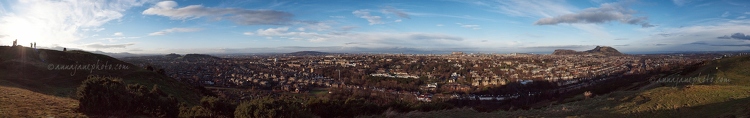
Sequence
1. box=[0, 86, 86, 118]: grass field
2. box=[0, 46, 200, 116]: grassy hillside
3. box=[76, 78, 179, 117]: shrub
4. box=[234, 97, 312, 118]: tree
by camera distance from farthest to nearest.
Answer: box=[0, 46, 200, 116]: grassy hillside < box=[234, 97, 312, 118]: tree < box=[76, 78, 179, 117]: shrub < box=[0, 86, 86, 118]: grass field

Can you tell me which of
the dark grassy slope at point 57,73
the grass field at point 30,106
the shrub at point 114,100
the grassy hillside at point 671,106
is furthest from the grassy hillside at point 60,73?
the grassy hillside at point 671,106

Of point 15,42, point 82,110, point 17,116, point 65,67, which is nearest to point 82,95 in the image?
point 82,110

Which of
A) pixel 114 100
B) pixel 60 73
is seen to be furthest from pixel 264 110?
pixel 60 73

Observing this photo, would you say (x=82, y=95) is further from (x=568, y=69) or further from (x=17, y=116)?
(x=568, y=69)

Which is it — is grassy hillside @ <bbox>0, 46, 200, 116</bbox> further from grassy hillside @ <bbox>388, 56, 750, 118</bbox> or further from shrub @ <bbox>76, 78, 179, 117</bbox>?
grassy hillside @ <bbox>388, 56, 750, 118</bbox>

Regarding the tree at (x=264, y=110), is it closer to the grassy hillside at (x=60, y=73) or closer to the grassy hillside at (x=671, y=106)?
the grassy hillside at (x=60, y=73)

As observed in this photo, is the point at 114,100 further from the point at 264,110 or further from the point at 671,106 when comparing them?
the point at 671,106

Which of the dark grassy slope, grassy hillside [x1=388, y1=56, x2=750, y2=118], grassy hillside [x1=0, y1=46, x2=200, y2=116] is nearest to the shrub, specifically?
grassy hillside [x1=0, y1=46, x2=200, y2=116]
